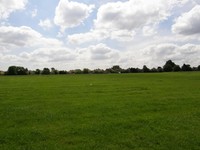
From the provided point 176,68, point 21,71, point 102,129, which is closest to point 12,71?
point 21,71

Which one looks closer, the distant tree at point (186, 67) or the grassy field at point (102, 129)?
the grassy field at point (102, 129)

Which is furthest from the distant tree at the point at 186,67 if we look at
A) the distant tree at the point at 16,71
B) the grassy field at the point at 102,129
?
the grassy field at the point at 102,129

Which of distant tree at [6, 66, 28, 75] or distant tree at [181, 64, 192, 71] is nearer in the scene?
distant tree at [181, 64, 192, 71]

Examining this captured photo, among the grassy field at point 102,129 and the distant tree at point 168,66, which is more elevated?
the distant tree at point 168,66

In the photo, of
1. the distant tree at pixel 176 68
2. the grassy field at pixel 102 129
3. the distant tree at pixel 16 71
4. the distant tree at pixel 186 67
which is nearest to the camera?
the grassy field at pixel 102 129

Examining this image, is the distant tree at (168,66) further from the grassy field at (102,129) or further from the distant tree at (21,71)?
the grassy field at (102,129)

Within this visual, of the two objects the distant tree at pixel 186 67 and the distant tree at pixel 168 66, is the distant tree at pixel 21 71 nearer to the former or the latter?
the distant tree at pixel 168 66

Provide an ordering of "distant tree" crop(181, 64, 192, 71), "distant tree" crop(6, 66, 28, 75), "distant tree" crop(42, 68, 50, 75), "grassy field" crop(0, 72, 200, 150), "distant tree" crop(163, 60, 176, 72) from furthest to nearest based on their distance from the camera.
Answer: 1. "distant tree" crop(42, 68, 50, 75)
2. "distant tree" crop(6, 66, 28, 75)
3. "distant tree" crop(163, 60, 176, 72)
4. "distant tree" crop(181, 64, 192, 71)
5. "grassy field" crop(0, 72, 200, 150)

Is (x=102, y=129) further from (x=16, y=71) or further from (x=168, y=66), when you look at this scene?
(x=16, y=71)

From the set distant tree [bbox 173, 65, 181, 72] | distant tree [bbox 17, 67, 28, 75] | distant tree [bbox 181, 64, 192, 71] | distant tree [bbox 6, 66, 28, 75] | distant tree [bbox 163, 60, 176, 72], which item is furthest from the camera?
distant tree [bbox 17, 67, 28, 75]

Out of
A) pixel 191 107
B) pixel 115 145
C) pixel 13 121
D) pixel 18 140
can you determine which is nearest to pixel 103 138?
pixel 115 145

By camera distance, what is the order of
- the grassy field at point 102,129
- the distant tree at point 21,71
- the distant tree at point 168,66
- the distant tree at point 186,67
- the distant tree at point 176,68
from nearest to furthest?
the grassy field at point 102,129, the distant tree at point 186,67, the distant tree at point 176,68, the distant tree at point 168,66, the distant tree at point 21,71

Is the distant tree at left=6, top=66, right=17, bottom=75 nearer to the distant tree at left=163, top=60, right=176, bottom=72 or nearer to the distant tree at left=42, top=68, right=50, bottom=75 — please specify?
the distant tree at left=42, top=68, right=50, bottom=75

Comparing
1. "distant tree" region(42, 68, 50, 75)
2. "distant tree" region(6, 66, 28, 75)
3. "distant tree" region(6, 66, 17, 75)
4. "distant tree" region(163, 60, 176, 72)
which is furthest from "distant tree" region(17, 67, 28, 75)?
"distant tree" region(163, 60, 176, 72)
